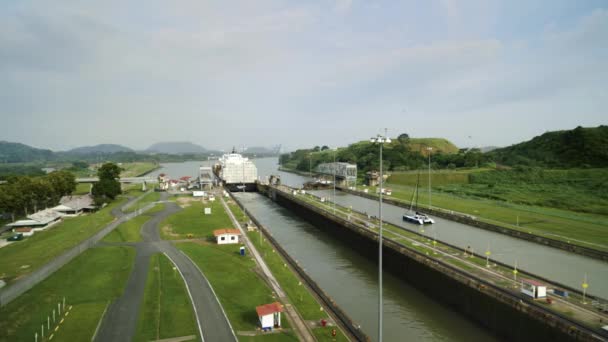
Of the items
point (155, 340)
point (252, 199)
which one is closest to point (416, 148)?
point (252, 199)

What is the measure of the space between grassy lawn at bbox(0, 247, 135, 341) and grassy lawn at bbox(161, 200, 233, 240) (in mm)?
9841

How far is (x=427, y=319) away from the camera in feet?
83.9

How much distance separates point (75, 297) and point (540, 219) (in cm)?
5755

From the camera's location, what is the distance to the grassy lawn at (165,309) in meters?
19.4

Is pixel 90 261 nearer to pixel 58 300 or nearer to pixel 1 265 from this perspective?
pixel 1 265

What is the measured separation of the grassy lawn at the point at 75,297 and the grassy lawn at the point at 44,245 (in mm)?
3157

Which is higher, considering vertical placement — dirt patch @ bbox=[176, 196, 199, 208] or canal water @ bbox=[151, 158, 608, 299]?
dirt patch @ bbox=[176, 196, 199, 208]

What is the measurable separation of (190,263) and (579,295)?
30.2 metres

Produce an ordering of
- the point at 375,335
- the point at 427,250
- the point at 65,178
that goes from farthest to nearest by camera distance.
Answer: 1. the point at 65,178
2. the point at 427,250
3. the point at 375,335

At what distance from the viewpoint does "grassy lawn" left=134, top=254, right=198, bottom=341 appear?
63.5 feet

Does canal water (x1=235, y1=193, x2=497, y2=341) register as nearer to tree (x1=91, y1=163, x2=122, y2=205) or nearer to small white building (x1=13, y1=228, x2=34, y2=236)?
small white building (x1=13, y1=228, x2=34, y2=236)

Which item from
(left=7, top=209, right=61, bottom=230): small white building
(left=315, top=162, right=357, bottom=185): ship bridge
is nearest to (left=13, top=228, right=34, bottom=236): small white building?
(left=7, top=209, right=61, bottom=230): small white building

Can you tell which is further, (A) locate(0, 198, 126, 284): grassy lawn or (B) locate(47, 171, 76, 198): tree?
(B) locate(47, 171, 76, 198): tree

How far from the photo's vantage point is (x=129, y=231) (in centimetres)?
4497
